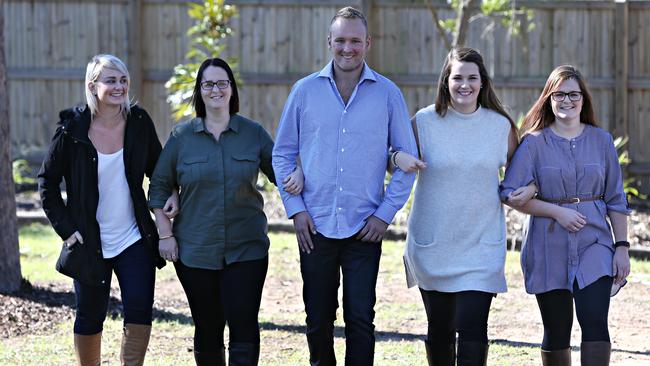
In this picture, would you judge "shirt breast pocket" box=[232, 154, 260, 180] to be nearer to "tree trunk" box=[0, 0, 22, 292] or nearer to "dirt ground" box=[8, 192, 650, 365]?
"dirt ground" box=[8, 192, 650, 365]

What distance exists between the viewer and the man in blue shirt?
543cm

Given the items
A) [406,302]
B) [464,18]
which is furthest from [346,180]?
[464,18]

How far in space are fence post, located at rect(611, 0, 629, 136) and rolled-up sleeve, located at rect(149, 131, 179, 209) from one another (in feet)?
27.6

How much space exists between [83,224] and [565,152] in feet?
7.82

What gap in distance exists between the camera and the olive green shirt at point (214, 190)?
555 centimetres

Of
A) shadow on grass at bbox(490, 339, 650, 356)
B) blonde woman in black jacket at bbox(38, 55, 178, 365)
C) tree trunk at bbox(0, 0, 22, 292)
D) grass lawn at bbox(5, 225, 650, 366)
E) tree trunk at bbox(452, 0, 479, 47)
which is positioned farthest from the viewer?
tree trunk at bbox(452, 0, 479, 47)

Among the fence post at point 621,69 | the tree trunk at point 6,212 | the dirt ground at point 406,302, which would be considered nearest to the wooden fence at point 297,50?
the fence post at point 621,69

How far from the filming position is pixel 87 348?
579 centimetres

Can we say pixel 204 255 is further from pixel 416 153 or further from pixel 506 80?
pixel 506 80

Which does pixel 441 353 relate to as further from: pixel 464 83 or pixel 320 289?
pixel 464 83

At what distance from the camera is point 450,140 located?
5.57 meters

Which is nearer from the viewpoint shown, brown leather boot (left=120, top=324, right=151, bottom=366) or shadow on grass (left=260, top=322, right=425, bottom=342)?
brown leather boot (left=120, top=324, right=151, bottom=366)

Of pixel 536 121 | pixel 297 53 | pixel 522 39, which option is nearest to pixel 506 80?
pixel 522 39

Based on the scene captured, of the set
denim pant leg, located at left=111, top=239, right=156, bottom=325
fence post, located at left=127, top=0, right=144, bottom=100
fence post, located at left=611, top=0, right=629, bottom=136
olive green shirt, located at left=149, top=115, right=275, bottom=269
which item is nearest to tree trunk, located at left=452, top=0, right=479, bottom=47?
fence post, located at left=611, top=0, right=629, bottom=136
